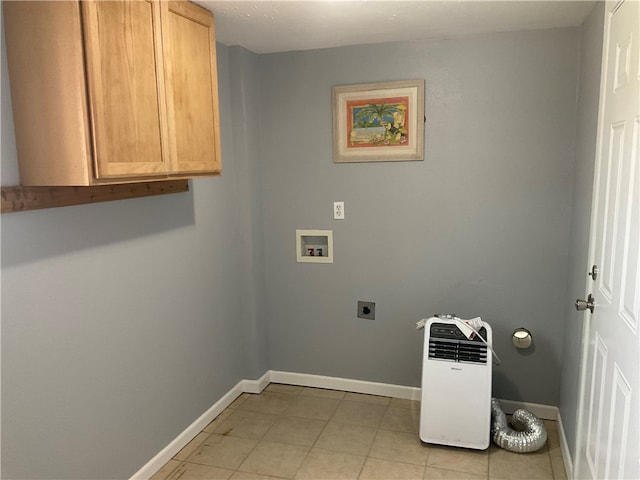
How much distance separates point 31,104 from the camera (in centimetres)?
164

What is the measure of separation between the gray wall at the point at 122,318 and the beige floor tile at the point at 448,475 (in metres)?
1.27

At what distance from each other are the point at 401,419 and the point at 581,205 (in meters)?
1.51

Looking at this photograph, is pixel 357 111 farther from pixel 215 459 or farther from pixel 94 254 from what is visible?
pixel 215 459

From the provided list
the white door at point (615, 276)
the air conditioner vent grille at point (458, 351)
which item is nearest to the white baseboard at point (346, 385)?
the air conditioner vent grille at point (458, 351)

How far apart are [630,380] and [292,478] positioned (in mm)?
1597

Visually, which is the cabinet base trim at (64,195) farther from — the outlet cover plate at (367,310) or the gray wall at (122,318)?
the outlet cover plate at (367,310)

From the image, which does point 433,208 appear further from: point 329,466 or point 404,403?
point 329,466

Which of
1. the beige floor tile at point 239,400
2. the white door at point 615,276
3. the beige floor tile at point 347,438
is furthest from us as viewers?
the beige floor tile at point 239,400

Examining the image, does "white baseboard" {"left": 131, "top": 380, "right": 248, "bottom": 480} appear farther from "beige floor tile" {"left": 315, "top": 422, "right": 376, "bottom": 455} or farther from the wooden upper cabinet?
the wooden upper cabinet

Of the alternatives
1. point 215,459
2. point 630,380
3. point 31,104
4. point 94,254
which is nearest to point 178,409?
point 215,459

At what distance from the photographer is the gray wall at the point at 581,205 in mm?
2193

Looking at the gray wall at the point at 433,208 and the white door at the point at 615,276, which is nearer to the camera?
the white door at the point at 615,276

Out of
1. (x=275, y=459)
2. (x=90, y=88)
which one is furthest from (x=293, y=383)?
(x=90, y=88)

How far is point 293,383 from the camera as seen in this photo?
11.1ft
